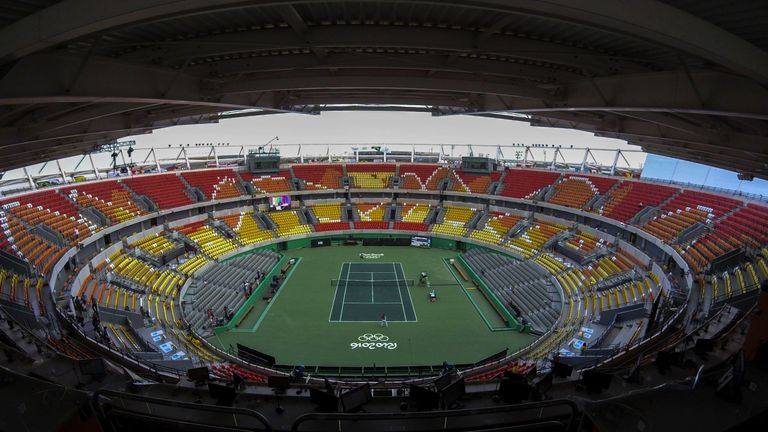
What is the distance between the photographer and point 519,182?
40.0 meters

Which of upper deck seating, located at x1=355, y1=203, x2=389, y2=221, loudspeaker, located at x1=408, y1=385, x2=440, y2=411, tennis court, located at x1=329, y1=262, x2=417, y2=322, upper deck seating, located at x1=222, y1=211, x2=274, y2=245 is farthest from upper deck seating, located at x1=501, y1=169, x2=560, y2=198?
loudspeaker, located at x1=408, y1=385, x2=440, y2=411

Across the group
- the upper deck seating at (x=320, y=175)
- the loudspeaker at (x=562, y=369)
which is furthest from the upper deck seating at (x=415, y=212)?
the loudspeaker at (x=562, y=369)

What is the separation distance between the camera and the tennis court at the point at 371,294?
23.0 metres

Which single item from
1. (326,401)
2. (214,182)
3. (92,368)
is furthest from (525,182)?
(92,368)

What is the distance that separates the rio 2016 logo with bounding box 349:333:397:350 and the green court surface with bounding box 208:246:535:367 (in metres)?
0.05

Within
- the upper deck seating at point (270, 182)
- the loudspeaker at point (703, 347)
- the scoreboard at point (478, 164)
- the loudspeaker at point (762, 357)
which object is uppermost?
the scoreboard at point (478, 164)

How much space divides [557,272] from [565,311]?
19.1ft

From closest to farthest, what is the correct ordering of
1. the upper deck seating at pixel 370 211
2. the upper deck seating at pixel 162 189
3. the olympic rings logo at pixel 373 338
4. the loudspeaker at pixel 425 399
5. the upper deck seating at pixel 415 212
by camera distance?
the loudspeaker at pixel 425 399, the olympic rings logo at pixel 373 338, the upper deck seating at pixel 162 189, the upper deck seating at pixel 415 212, the upper deck seating at pixel 370 211

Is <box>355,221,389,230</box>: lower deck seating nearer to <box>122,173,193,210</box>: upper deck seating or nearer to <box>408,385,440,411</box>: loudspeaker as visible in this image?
<box>122,173,193,210</box>: upper deck seating

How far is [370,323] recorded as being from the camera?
2194 centimetres

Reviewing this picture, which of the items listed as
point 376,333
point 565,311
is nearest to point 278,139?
point 376,333

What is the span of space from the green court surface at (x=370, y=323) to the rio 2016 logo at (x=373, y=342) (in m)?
0.05

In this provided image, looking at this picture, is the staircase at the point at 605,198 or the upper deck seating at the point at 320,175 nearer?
the staircase at the point at 605,198

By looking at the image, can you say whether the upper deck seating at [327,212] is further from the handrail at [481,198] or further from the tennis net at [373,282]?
the tennis net at [373,282]
